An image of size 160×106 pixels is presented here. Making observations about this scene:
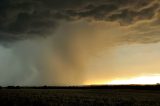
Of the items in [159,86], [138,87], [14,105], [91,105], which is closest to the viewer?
[14,105]

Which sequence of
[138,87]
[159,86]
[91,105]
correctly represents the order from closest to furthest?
1. [91,105]
2. [159,86]
3. [138,87]

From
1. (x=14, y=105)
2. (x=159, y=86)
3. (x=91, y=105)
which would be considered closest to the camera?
(x=14, y=105)

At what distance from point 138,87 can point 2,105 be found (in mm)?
103811

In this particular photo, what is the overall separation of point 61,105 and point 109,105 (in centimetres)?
643

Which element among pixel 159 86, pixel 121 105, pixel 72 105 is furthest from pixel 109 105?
pixel 159 86

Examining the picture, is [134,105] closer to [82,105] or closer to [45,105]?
[82,105]

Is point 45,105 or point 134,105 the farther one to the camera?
point 134,105

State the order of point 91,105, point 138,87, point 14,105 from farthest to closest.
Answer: point 138,87 < point 91,105 < point 14,105

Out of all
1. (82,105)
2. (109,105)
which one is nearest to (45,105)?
(82,105)

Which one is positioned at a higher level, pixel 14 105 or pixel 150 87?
pixel 150 87

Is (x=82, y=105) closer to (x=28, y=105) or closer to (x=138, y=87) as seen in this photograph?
(x=28, y=105)

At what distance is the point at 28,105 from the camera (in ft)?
117

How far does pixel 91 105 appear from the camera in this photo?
37438mm

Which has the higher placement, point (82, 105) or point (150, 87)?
point (150, 87)
